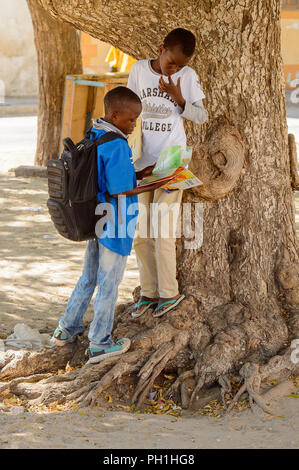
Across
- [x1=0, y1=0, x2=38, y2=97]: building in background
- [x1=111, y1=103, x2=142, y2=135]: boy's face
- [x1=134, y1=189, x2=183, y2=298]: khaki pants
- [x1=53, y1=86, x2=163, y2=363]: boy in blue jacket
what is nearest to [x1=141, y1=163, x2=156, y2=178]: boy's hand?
[x1=53, y1=86, x2=163, y2=363]: boy in blue jacket

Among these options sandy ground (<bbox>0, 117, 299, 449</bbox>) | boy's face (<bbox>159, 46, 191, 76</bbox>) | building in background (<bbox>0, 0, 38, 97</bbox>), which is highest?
building in background (<bbox>0, 0, 38, 97</bbox>)

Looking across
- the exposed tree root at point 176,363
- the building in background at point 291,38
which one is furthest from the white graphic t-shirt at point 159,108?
the building in background at point 291,38

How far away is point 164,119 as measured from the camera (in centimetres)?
461

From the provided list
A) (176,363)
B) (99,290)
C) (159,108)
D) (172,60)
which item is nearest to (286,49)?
(159,108)

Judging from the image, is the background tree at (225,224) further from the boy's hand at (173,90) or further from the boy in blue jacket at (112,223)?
the boy's hand at (173,90)

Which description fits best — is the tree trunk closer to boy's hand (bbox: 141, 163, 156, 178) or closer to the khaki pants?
the khaki pants

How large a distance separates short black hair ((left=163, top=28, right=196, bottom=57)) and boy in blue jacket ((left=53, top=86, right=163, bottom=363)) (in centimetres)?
39

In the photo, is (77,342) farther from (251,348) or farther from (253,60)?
(253,60)

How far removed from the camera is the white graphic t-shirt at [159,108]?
4.59 metres

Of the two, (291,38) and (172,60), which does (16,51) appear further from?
(172,60)

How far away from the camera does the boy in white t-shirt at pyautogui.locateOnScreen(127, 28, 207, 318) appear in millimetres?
4449

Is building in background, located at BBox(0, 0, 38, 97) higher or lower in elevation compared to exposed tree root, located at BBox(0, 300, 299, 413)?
higher

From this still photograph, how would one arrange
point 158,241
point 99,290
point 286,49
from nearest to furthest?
1. point 99,290
2. point 158,241
3. point 286,49

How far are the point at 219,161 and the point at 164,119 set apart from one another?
1.63 ft
